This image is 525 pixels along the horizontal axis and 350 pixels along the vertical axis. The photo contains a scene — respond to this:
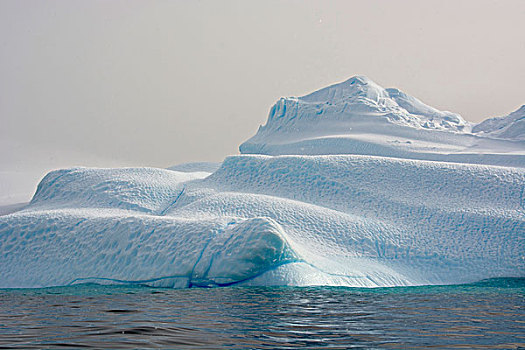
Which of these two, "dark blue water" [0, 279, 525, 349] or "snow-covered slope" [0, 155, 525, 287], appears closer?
"dark blue water" [0, 279, 525, 349]

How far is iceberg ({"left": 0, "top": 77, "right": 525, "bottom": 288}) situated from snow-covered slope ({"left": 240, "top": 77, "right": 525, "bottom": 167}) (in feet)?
6.40

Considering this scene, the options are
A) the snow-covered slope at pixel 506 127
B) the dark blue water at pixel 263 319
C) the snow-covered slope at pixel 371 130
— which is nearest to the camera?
the dark blue water at pixel 263 319

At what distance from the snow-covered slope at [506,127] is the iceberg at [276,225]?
4132mm

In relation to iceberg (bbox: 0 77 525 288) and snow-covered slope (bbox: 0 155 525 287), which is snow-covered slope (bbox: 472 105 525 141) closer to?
iceberg (bbox: 0 77 525 288)

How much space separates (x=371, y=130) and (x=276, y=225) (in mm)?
12664

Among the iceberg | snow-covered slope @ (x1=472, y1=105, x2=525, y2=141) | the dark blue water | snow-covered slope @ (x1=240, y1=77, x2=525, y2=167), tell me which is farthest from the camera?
snow-covered slope @ (x1=472, y1=105, x2=525, y2=141)

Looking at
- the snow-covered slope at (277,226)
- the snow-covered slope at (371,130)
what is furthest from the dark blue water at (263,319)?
the snow-covered slope at (371,130)

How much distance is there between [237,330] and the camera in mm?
3713

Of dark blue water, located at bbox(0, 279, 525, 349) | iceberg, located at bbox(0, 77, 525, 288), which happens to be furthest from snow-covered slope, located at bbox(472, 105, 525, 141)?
dark blue water, located at bbox(0, 279, 525, 349)

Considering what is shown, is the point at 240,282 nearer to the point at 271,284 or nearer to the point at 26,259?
the point at 271,284

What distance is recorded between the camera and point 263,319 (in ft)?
13.7

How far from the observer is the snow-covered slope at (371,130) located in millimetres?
16828

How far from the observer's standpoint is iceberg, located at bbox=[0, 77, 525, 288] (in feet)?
24.2

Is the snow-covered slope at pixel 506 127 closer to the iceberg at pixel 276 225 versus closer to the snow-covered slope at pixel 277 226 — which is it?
the iceberg at pixel 276 225
